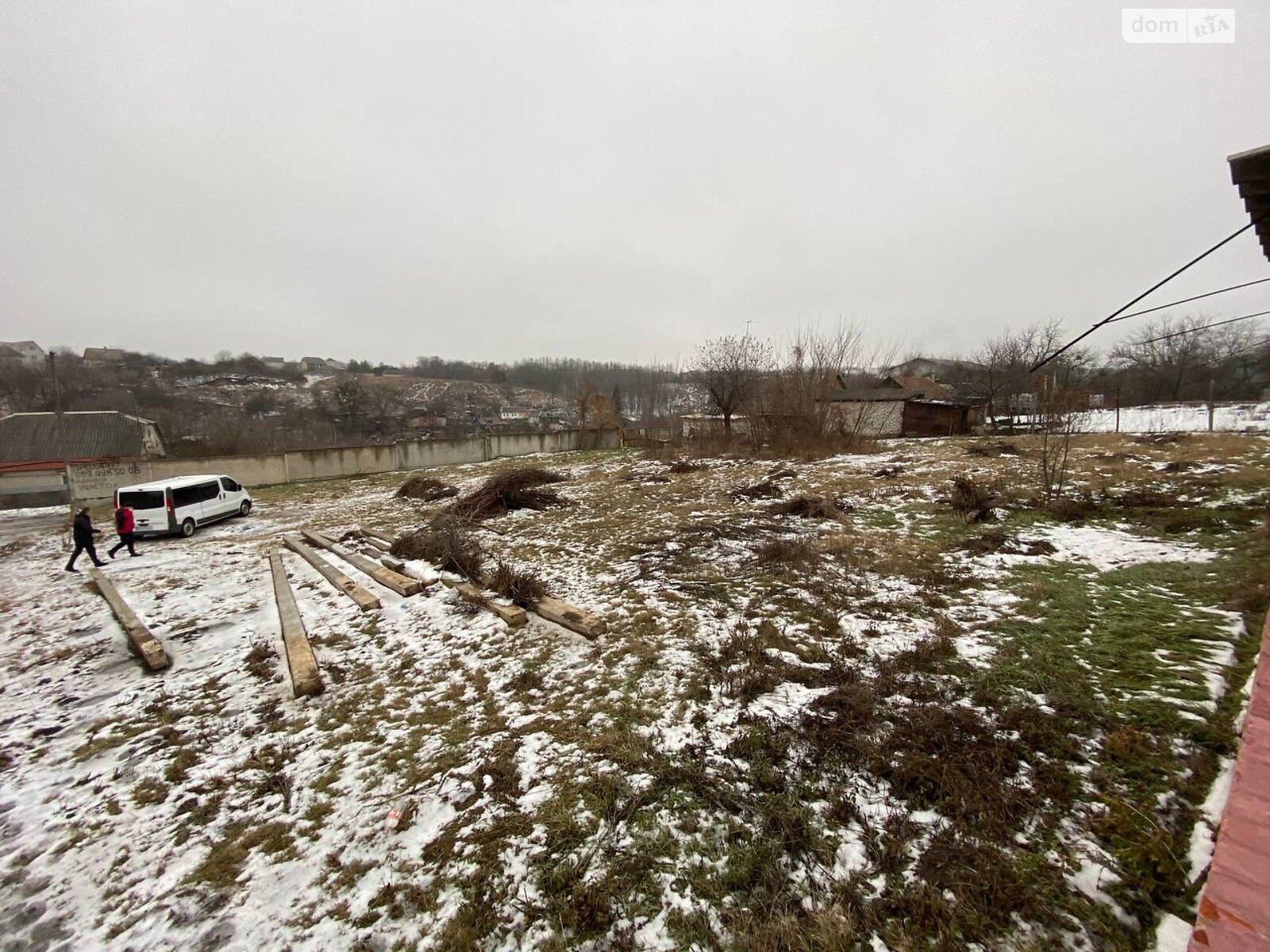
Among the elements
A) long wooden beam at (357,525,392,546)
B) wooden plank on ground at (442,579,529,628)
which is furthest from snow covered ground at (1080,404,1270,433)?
long wooden beam at (357,525,392,546)

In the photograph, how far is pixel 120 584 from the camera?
8406mm

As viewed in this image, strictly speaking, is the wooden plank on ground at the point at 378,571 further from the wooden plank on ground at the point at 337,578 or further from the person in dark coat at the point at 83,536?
the person in dark coat at the point at 83,536

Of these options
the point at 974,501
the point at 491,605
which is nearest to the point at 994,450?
the point at 974,501

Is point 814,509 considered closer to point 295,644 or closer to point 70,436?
point 295,644

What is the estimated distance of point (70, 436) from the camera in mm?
40594

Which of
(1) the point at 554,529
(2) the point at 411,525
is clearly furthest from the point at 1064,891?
(2) the point at 411,525

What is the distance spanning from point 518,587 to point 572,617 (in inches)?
47.9

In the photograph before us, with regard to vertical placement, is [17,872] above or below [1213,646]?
below

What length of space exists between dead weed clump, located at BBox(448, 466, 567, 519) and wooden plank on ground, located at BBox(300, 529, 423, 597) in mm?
3136

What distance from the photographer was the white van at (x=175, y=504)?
12.2 m

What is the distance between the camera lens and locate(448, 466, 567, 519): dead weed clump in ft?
41.2

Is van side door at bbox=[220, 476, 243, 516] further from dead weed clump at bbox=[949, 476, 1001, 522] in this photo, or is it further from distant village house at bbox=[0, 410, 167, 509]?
distant village house at bbox=[0, 410, 167, 509]

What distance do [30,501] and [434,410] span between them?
37265mm

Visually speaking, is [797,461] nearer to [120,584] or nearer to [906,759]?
[906,759]
